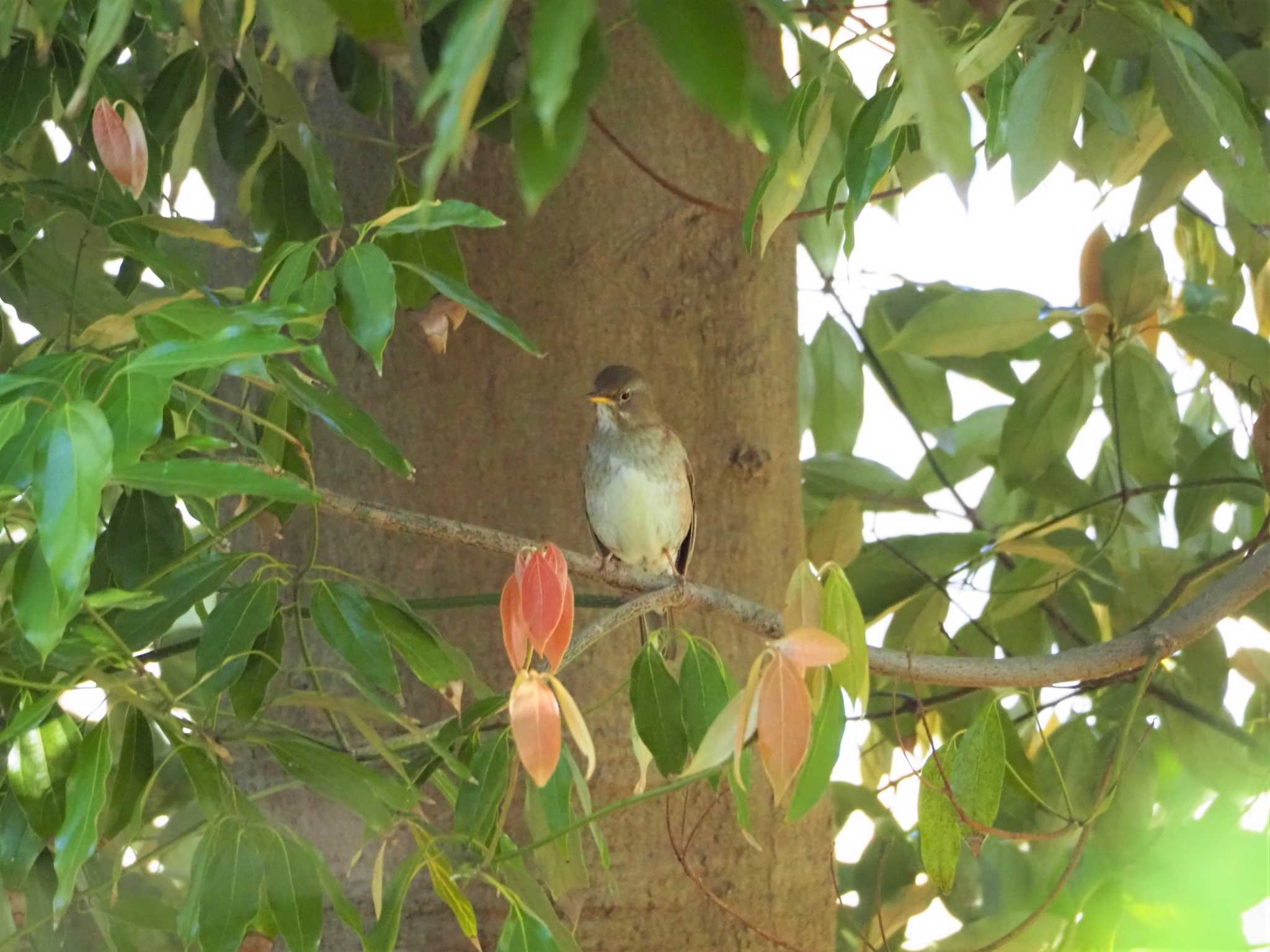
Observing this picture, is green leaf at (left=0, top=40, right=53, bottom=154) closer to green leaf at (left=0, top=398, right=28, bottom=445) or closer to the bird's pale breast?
green leaf at (left=0, top=398, right=28, bottom=445)

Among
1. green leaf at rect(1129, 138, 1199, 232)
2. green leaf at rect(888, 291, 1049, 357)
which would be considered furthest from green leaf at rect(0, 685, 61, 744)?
green leaf at rect(1129, 138, 1199, 232)

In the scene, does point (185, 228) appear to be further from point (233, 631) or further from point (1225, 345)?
point (1225, 345)

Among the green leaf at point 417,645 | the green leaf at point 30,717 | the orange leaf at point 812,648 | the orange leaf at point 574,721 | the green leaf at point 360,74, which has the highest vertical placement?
the green leaf at point 360,74

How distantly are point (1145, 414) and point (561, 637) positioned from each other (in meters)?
1.58

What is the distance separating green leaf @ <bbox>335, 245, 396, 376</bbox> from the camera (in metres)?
1.29

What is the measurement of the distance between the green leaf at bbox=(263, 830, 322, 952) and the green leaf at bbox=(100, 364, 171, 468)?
2.14ft

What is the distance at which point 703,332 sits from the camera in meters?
2.40

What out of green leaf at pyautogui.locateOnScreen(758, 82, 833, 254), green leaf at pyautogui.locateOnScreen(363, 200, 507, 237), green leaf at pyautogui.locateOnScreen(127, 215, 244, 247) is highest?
green leaf at pyautogui.locateOnScreen(758, 82, 833, 254)

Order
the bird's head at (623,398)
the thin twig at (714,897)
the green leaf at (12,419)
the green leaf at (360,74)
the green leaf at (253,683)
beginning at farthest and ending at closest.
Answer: the bird's head at (623,398)
the green leaf at (360,74)
the thin twig at (714,897)
the green leaf at (253,683)
the green leaf at (12,419)

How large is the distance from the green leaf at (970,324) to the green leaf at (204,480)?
144 cm

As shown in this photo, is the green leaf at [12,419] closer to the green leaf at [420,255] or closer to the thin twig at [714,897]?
the green leaf at [420,255]

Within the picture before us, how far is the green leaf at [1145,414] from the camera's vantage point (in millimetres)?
2576

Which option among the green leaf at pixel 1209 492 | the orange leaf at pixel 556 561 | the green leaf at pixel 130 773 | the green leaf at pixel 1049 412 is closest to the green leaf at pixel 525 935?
the orange leaf at pixel 556 561

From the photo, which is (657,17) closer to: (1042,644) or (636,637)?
(636,637)
